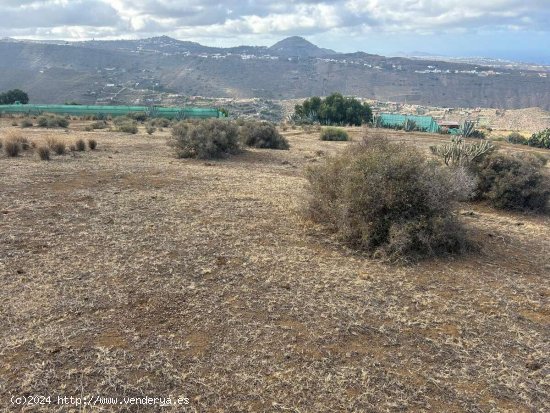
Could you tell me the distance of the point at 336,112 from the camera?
142 feet

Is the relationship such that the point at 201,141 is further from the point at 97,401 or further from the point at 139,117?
the point at 139,117

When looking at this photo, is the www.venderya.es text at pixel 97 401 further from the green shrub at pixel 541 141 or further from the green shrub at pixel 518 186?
the green shrub at pixel 541 141

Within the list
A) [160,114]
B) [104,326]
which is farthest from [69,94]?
[104,326]

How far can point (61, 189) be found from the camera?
10.1 metres

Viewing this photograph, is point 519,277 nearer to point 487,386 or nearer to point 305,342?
point 487,386

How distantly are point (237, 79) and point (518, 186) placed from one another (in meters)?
122

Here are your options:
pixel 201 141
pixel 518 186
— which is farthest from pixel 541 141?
pixel 201 141

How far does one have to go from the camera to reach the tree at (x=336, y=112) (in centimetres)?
4316

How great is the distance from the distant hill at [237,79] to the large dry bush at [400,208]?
269ft

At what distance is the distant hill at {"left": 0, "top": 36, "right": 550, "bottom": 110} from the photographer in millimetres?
97000

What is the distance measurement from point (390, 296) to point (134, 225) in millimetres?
4650

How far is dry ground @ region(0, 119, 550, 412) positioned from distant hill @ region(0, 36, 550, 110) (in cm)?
8146

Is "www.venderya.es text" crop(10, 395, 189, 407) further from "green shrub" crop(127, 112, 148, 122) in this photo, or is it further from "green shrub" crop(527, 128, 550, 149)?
"green shrub" crop(527, 128, 550, 149)

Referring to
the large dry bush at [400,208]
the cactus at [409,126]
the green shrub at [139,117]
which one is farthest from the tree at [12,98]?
the large dry bush at [400,208]
